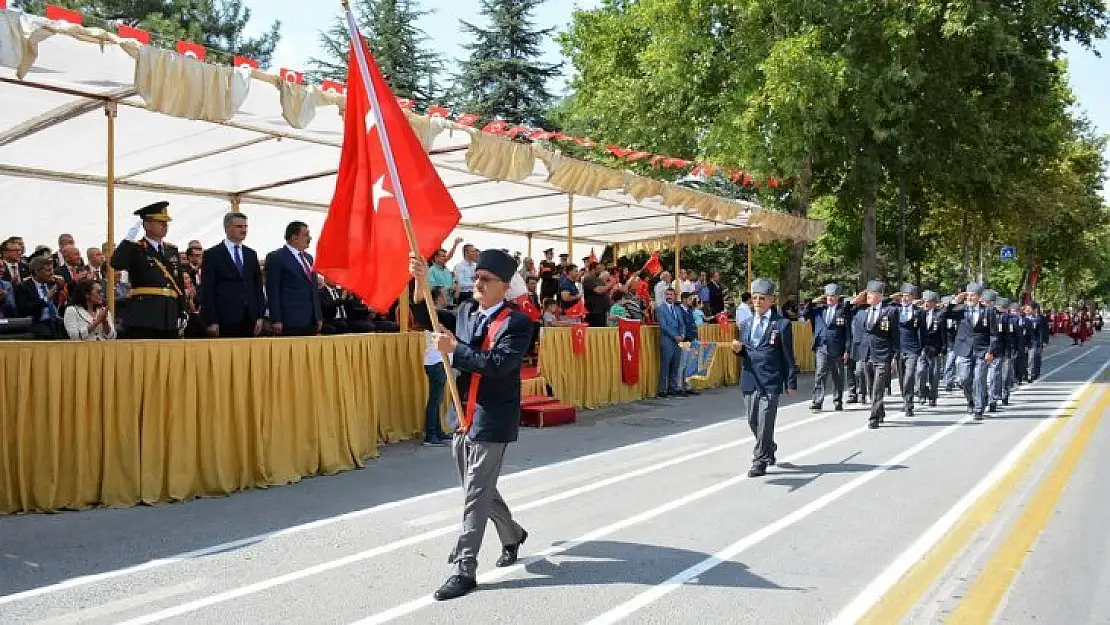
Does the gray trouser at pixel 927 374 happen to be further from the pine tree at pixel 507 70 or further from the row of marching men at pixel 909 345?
the pine tree at pixel 507 70

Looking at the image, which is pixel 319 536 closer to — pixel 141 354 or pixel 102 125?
pixel 141 354

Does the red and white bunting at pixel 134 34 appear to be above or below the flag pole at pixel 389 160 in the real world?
above

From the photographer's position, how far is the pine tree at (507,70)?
45875mm

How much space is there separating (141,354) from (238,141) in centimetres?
420

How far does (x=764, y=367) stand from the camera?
31.9 ft

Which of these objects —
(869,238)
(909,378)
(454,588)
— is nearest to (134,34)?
(454,588)

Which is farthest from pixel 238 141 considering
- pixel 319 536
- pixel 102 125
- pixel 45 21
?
pixel 319 536

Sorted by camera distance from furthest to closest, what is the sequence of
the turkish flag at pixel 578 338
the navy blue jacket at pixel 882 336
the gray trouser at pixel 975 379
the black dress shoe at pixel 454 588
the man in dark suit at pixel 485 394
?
the turkish flag at pixel 578 338 → the gray trouser at pixel 975 379 → the navy blue jacket at pixel 882 336 → the man in dark suit at pixel 485 394 → the black dress shoe at pixel 454 588

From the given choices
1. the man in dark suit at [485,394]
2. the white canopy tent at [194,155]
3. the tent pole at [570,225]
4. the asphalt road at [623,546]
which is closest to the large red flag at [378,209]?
the man in dark suit at [485,394]

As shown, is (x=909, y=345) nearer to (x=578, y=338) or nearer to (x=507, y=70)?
(x=578, y=338)

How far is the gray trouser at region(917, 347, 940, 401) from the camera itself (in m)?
16.5

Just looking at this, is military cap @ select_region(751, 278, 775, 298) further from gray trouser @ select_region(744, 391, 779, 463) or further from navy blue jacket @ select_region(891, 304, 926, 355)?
navy blue jacket @ select_region(891, 304, 926, 355)

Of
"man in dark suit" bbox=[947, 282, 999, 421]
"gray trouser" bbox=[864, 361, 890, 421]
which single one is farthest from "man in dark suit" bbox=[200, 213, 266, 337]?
"man in dark suit" bbox=[947, 282, 999, 421]

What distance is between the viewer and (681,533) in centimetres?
696
